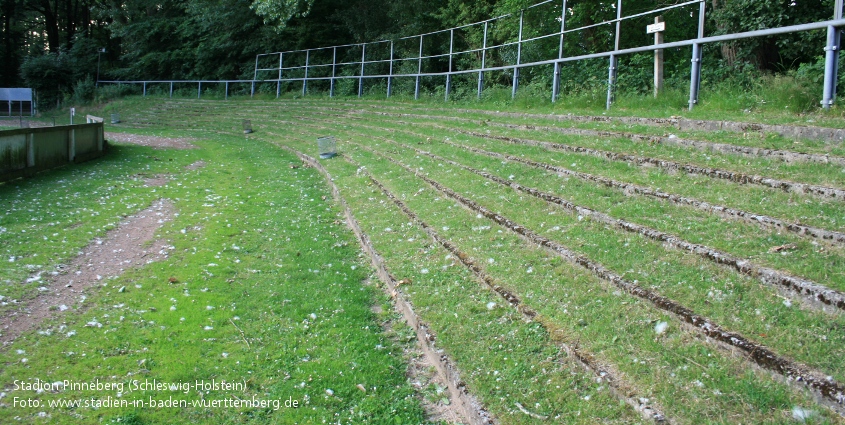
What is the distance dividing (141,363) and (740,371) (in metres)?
4.36

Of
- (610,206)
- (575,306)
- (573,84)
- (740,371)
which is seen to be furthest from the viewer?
(573,84)

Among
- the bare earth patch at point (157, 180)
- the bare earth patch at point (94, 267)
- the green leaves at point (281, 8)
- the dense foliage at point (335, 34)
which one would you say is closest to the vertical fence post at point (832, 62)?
the dense foliage at point (335, 34)

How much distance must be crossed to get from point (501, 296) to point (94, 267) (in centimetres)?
520

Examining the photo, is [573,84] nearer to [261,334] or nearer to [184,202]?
[184,202]

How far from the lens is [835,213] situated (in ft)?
16.5

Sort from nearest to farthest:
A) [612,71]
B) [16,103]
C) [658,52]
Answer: [658,52]
[612,71]
[16,103]

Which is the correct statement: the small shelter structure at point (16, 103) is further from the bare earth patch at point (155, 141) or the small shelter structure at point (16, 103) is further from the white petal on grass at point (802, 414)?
the white petal on grass at point (802, 414)

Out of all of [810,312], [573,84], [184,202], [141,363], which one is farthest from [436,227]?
[573,84]

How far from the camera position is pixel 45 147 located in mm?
15375

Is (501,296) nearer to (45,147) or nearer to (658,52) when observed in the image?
→ (658,52)

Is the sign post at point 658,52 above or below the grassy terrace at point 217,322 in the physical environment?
above

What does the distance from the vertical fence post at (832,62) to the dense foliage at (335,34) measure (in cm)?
122

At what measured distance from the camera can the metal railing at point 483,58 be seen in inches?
338

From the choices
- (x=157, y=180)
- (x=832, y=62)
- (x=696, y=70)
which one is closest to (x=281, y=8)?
(x=157, y=180)
